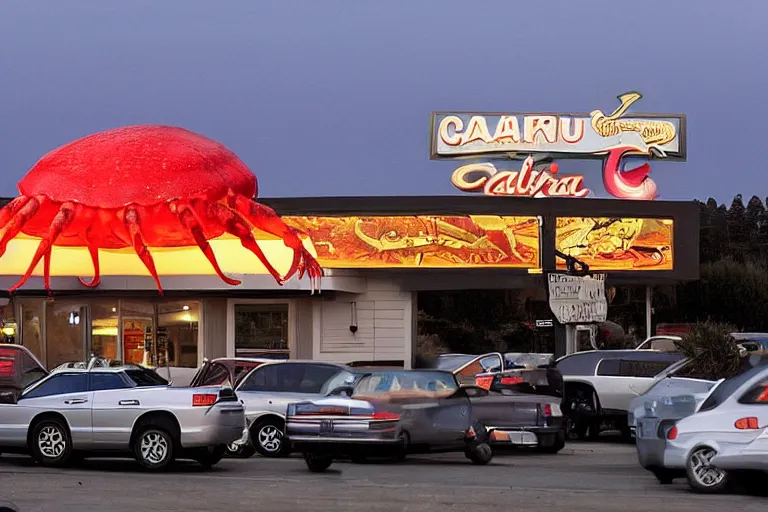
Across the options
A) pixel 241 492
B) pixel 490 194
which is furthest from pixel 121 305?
pixel 241 492

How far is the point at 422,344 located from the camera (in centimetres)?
4578

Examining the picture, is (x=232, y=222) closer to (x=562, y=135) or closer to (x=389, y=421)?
(x=389, y=421)

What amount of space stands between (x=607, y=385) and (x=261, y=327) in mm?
11711

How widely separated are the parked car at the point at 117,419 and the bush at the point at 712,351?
9397mm

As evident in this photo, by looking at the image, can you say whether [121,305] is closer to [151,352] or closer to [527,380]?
[151,352]

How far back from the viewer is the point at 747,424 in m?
13.1

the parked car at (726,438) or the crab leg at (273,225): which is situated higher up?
the crab leg at (273,225)

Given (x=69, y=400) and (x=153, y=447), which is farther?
(x=69, y=400)

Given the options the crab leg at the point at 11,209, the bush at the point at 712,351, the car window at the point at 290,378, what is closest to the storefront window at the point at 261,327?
the crab leg at the point at 11,209

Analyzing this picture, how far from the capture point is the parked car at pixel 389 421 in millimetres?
16453

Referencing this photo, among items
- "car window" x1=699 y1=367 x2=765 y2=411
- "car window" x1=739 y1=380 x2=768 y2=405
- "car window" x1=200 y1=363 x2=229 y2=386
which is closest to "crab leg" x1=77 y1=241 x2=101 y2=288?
"car window" x1=200 y1=363 x2=229 y2=386

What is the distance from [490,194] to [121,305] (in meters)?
10.4

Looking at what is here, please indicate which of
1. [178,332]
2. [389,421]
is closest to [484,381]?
[389,421]

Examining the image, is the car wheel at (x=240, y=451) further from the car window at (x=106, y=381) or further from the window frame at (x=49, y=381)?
the window frame at (x=49, y=381)
